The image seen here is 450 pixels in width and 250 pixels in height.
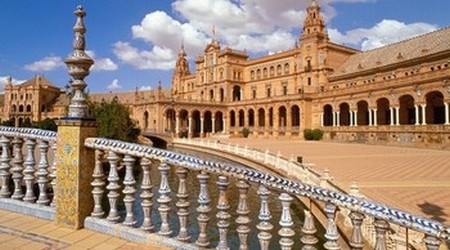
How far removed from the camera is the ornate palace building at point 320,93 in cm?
3516

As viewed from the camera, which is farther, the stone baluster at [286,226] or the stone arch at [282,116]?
the stone arch at [282,116]

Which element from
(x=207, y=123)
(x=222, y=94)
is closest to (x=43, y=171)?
(x=207, y=123)

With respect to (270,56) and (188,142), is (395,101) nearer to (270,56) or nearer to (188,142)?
(188,142)

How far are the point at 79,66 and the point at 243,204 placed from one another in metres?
2.40

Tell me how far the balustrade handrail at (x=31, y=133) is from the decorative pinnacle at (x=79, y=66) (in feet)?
1.53

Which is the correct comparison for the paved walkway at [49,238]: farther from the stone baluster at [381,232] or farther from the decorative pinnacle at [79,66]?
the stone baluster at [381,232]

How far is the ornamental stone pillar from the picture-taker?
12.6 feet

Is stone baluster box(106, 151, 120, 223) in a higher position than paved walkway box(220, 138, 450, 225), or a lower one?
higher

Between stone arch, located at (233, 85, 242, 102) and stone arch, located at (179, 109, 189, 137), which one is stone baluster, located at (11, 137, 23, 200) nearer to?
stone arch, located at (179, 109, 189, 137)

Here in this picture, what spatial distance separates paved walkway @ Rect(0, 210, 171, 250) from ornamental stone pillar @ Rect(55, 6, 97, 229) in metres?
0.17

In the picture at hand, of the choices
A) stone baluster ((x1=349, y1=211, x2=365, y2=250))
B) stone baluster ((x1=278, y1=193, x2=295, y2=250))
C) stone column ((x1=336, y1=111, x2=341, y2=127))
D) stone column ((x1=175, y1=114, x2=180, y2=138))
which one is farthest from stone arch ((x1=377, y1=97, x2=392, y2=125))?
stone baluster ((x1=349, y1=211, x2=365, y2=250))

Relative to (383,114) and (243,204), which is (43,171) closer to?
(243,204)

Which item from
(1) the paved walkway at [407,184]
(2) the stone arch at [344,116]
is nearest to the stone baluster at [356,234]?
(1) the paved walkway at [407,184]

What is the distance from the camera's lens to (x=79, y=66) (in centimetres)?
394
